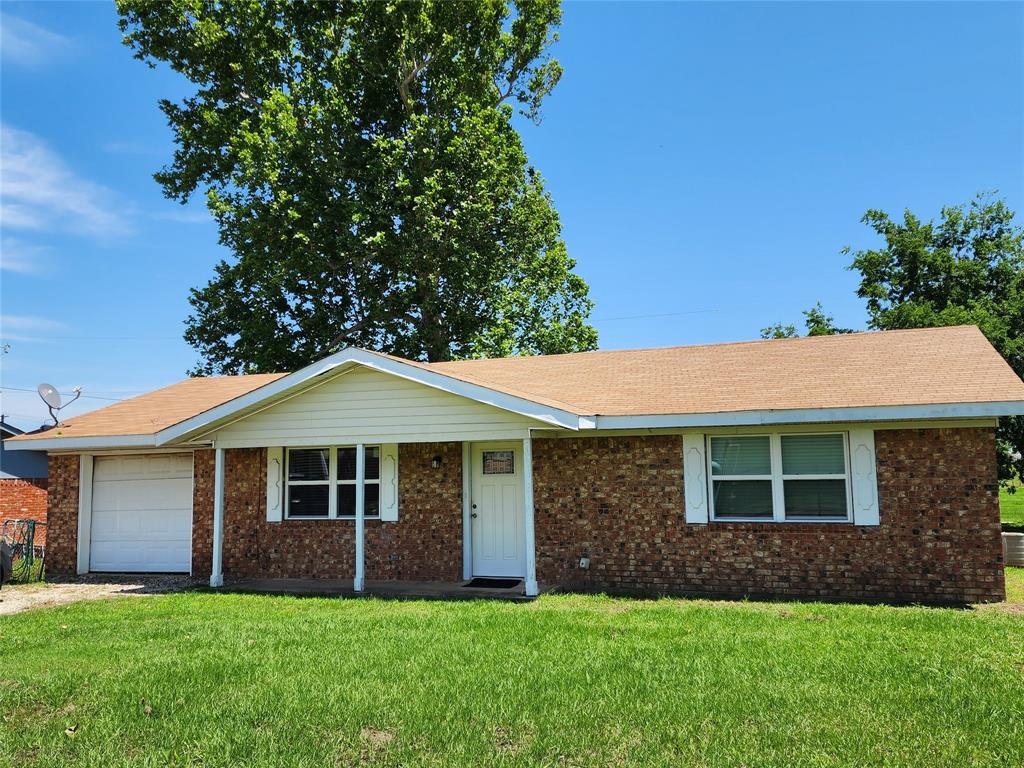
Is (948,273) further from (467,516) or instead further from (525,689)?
(525,689)

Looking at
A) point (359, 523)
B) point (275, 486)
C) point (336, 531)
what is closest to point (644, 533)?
point (359, 523)

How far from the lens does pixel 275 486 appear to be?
1262 cm

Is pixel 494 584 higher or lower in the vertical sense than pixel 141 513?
lower

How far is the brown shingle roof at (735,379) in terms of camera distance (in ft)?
31.5

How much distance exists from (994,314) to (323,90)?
19.0 m

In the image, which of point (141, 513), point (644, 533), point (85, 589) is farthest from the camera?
point (141, 513)

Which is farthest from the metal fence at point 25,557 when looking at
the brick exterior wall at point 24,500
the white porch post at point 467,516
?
the white porch post at point 467,516

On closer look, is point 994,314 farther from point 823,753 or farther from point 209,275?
point 209,275

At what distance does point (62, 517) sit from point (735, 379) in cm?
1196

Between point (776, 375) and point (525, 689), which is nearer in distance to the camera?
point (525, 689)

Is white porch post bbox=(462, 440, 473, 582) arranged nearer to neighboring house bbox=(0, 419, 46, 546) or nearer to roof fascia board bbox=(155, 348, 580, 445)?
roof fascia board bbox=(155, 348, 580, 445)

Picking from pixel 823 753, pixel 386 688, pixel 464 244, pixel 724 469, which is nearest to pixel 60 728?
pixel 386 688

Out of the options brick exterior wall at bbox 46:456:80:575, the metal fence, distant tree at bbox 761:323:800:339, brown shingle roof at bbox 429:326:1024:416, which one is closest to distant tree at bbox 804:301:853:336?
distant tree at bbox 761:323:800:339

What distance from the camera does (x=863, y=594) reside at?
31.0 ft
